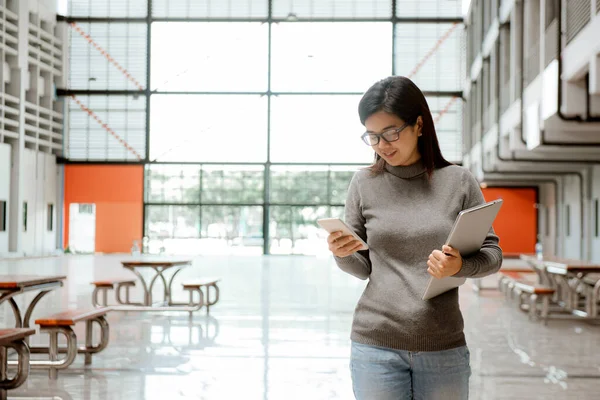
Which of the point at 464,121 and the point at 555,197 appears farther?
the point at 464,121

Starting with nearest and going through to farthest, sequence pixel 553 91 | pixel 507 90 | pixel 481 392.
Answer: pixel 481 392 < pixel 553 91 < pixel 507 90

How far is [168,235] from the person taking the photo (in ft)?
121

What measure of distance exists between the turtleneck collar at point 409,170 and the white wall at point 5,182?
3138 centimetres

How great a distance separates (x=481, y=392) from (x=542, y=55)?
456 inches

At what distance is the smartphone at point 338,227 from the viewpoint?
7.43ft

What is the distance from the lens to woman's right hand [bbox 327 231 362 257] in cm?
232

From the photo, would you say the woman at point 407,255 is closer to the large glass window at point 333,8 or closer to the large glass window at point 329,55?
the large glass window at point 329,55

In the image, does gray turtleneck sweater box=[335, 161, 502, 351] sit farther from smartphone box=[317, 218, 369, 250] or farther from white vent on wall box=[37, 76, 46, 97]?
white vent on wall box=[37, 76, 46, 97]

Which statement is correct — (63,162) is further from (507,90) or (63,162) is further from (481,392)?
(481,392)

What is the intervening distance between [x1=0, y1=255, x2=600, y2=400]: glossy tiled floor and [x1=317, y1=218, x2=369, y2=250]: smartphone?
12.7 ft

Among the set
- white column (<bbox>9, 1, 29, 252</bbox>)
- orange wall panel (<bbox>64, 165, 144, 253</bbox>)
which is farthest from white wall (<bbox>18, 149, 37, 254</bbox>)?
orange wall panel (<bbox>64, 165, 144, 253</bbox>)

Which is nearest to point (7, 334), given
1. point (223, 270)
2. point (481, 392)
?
point (481, 392)

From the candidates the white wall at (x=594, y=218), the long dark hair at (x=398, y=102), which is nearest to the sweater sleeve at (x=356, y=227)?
the long dark hair at (x=398, y=102)

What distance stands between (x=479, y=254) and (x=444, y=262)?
0.77 feet
